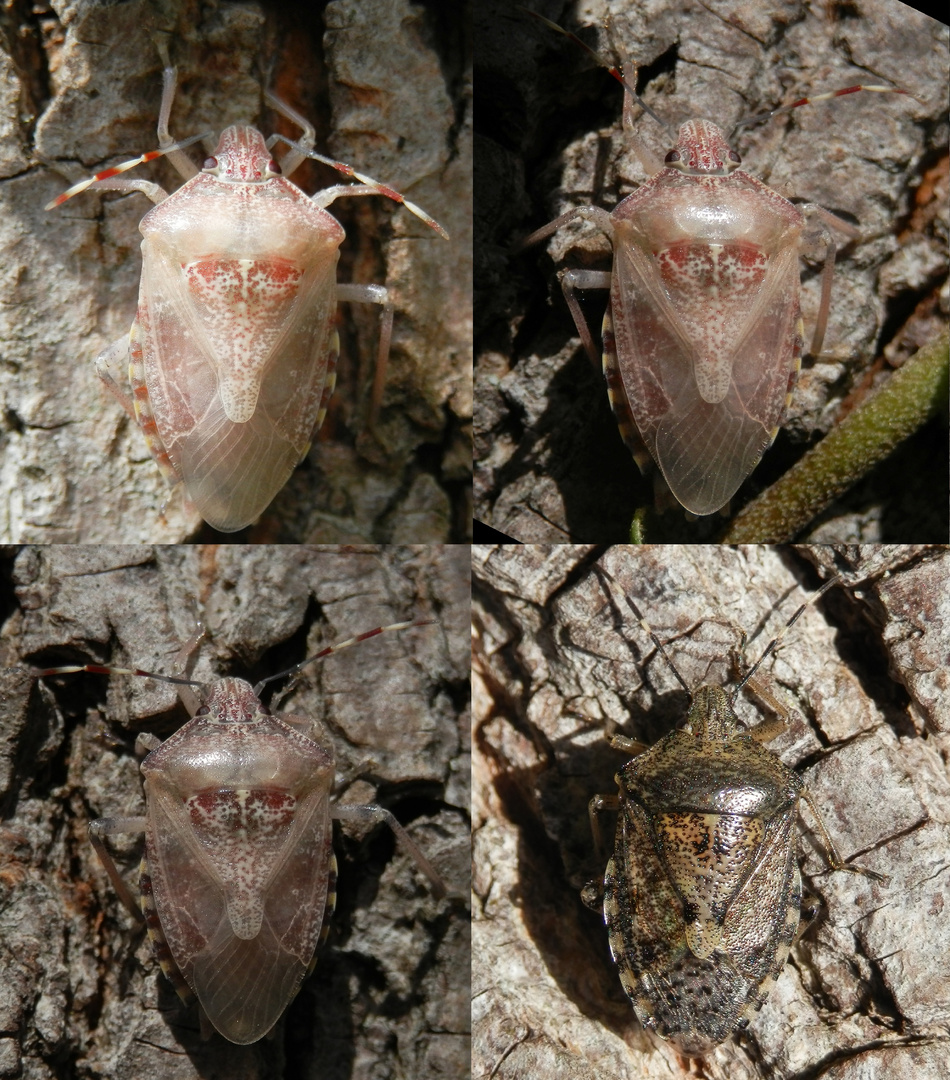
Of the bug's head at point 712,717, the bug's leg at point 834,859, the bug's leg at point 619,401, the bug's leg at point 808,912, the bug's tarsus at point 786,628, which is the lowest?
the bug's leg at point 808,912

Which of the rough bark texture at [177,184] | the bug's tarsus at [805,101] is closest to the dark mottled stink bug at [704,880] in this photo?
the rough bark texture at [177,184]

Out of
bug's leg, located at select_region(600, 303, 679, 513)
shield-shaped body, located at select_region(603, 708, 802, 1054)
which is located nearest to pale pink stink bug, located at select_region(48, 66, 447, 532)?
bug's leg, located at select_region(600, 303, 679, 513)

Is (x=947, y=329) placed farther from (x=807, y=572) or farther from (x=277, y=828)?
(x=277, y=828)

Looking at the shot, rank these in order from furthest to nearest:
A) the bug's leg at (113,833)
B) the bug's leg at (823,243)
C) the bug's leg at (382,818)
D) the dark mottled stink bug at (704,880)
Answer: the bug's leg at (823,243)
the bug's leg at (382,818)
the bug's leg at (113,833)
the dark mottled stink bug at (704,880)

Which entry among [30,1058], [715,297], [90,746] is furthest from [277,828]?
[715,297]

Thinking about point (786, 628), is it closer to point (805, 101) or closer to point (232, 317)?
point (805, 101)

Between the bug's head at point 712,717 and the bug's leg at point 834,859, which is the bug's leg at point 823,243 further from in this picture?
the bug's leg at point 834,859
